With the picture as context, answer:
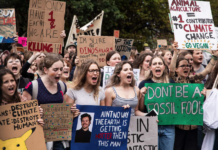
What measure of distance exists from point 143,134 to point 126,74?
96cm

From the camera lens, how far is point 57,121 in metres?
3.86

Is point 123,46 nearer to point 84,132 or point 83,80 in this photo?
point 83,80

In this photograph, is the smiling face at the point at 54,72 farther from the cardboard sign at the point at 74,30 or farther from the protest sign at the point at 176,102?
the cardboard sign at the point at 74,30

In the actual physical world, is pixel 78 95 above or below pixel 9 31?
below

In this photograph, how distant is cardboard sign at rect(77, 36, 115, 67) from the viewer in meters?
6.32

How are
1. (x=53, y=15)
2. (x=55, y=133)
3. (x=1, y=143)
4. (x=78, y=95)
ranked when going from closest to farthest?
(x=1, y=143)
(x=55, y=133)
(x=78, y=95)
(x=53, y=15)

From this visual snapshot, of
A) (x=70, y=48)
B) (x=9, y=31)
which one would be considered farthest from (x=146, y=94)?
(x=70, y=48)

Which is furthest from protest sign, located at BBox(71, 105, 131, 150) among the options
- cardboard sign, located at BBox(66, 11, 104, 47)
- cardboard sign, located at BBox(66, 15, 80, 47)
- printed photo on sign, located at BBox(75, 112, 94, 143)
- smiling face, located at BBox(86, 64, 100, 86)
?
cardboard sign, located at BBox(66, 15, 80, 47)

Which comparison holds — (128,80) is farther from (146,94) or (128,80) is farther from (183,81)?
(183,81)

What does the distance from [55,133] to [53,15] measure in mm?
2951

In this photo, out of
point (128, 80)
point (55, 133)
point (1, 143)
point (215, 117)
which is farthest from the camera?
point (215, 117)

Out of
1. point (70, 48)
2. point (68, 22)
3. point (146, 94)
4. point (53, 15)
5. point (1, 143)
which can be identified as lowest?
point (1, 143)

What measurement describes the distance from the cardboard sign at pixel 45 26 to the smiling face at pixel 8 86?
235 centimetres

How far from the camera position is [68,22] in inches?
660
